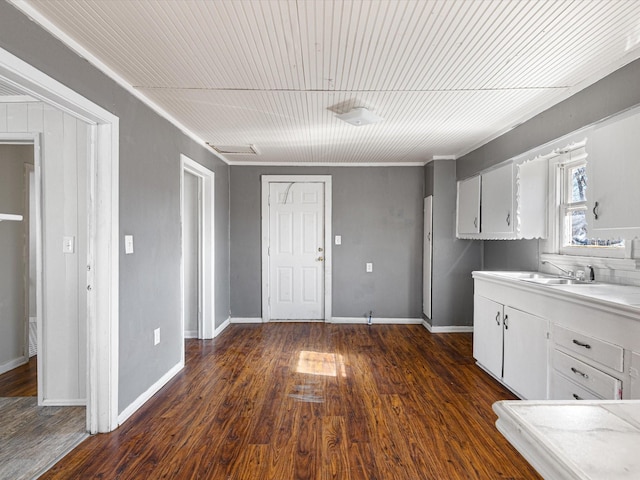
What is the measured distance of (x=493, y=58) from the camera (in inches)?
81.0

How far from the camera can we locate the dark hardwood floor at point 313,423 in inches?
74.7

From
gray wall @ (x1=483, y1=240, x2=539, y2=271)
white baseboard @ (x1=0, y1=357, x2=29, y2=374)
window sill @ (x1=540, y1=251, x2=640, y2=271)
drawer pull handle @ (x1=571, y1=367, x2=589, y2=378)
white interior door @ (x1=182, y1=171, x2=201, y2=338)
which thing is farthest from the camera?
white interior door @ (x1=182, y1=171, x2=201, y2=338)

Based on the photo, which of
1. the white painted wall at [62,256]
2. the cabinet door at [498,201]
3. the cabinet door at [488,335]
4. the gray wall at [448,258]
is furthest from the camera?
the gray wall at [448,258]

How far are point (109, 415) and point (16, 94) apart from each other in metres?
2.38

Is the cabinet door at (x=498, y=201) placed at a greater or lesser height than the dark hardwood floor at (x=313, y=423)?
greater

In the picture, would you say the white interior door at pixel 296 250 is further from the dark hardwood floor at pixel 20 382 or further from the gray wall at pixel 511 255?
the dark hardwood floor at pixel 20 382

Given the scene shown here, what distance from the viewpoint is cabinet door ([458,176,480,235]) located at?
12.8 feet

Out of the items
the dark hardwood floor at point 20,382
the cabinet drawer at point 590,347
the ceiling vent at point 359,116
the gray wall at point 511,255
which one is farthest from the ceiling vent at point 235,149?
the cabinet drawer at point 590,347

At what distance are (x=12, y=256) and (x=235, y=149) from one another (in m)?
2.44

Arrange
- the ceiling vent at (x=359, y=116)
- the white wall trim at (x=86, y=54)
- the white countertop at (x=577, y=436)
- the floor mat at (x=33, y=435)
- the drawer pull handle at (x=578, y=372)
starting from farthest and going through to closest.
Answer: the ceiling vent at (x=359, y=116) < the drawer pull handle at (x=578, y=372) < the floor mat at (x=33, y=435) < the white wall trim at (x=86, y=54) < the white countertop at (x=577, y=436)

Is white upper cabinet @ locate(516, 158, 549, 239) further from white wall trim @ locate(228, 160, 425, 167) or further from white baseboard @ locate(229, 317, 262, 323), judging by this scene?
white baseboard @ locate(229, 317, 262, 323)

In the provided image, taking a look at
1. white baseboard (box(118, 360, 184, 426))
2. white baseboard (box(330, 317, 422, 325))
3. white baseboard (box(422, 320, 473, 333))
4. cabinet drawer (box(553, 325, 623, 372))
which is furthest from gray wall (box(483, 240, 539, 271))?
white baseboard (box(118, 360, 184, 426))

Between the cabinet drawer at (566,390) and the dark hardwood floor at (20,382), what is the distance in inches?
147

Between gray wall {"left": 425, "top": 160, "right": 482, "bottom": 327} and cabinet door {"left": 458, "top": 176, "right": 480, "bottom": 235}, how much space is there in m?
0.19
